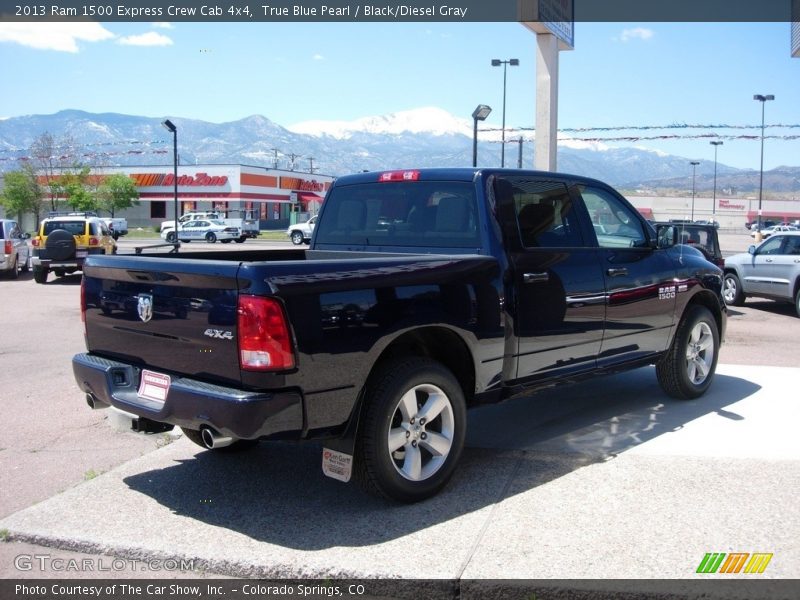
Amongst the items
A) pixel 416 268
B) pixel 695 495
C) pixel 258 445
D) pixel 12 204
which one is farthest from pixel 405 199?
pixel 12 204

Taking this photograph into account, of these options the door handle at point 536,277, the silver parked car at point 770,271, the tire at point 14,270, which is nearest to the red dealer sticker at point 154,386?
the door handle at point 536,277

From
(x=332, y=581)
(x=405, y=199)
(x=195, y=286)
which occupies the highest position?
(x=405, y=199)

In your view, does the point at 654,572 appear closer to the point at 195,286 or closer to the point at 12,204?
the point at 195,286

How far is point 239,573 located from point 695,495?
2.64 meters

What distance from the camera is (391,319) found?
Result: 4.30m

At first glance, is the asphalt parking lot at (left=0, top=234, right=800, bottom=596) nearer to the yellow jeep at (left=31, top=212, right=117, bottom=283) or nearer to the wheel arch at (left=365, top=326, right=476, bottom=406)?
the wheel arch at (left=365, top=326, right=476, bottom=406)

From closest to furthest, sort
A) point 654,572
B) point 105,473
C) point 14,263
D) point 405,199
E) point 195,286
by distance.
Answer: point 654,572
point 195,286
point 105,473
point 405,199
point 14,263

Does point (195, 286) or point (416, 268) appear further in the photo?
point (416, 268)

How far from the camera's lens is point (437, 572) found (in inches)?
146

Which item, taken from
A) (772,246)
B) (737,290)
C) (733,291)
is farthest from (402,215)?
(733,291)

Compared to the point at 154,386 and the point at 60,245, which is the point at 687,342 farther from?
the point at 60,245

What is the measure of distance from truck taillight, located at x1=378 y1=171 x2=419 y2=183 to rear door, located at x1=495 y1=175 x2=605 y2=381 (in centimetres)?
68

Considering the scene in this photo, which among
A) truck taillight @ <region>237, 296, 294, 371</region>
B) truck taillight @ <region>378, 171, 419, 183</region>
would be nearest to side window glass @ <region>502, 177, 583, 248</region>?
truck taillight @ <region>378, 171, 419, 183</region>

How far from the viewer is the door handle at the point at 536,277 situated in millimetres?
Answer: 5160
